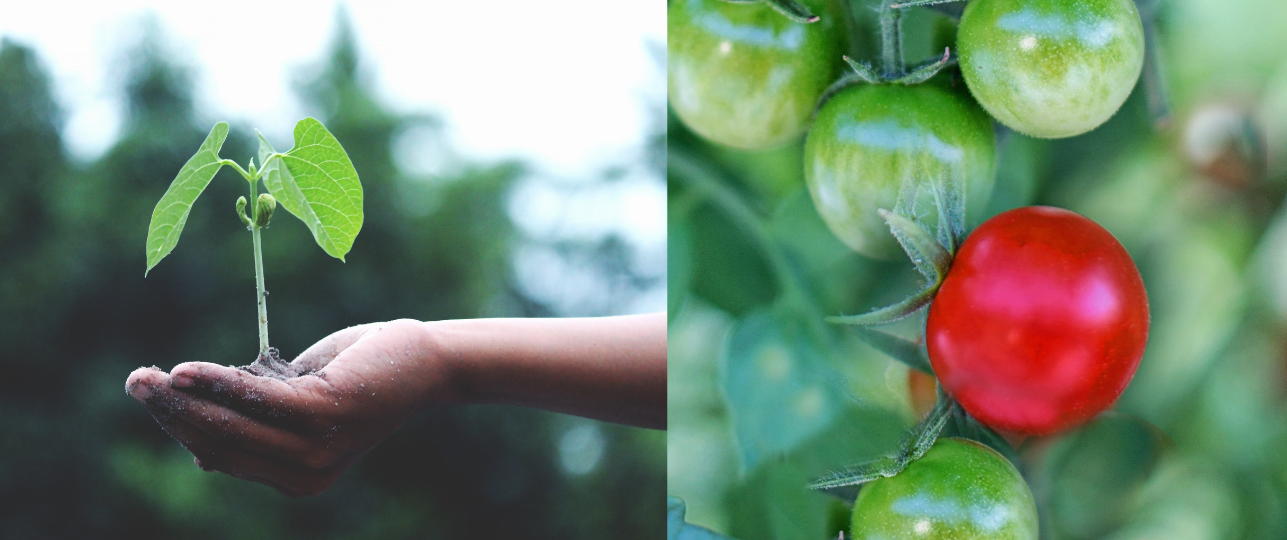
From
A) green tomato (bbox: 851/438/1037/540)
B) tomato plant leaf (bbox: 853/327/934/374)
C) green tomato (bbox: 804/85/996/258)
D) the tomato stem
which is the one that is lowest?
green tomato (bbox: 851/438/1037/540)

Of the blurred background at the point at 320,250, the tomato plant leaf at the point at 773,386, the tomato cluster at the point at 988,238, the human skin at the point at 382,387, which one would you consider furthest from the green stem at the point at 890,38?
the blurred background at the point at 320,250

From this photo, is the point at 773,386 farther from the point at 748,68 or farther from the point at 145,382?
the point at 145,382

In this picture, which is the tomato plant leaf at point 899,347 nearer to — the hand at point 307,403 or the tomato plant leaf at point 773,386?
the tomato plant leaf at point 773,386

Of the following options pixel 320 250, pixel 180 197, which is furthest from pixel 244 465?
pixel 320 250

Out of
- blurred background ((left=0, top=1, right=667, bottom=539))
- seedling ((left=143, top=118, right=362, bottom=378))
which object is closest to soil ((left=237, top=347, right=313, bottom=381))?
seedling ((left=143, top=118, right=362, bottom=378))

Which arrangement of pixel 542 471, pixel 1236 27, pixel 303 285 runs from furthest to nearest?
pixel 542 471 → pixel 303 285 → pixel 1236 27

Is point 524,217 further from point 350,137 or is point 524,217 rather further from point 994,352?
point 994,352

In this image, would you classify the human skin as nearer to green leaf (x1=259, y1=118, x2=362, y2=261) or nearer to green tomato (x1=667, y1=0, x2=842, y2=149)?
green leaf (x1=259, y1=118, x2=362, y2=261)

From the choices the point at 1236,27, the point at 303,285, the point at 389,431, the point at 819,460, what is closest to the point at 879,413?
the point at 819,460

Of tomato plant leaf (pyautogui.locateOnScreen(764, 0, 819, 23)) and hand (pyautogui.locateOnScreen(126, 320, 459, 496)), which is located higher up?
tomato plant leaf (pyautogui.locateOnScreen(764, 0, 819, 23))
